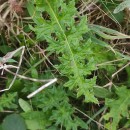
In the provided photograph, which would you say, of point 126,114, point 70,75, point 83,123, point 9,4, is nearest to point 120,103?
point 126,114

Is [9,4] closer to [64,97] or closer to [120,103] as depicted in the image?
[64,97]

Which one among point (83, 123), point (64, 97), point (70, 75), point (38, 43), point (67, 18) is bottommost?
point (83, 123)

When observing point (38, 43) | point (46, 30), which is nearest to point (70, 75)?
point (46, 30)

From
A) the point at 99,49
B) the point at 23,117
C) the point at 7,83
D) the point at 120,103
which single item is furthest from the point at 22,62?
the point at 120,103

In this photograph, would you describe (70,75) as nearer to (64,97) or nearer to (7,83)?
(64,97)

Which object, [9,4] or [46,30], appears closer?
[46,30]

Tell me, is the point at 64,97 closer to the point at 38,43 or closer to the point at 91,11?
the point at 38,43

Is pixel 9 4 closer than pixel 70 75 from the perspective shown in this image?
No

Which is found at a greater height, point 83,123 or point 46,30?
point 46,30

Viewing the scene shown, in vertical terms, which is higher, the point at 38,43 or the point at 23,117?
the point at 38,43
